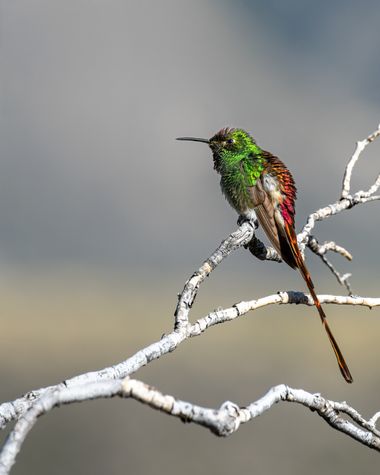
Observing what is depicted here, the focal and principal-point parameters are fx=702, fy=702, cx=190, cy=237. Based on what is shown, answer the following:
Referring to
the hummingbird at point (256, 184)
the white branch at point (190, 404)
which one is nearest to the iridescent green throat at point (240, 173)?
the hummingbird at point (256, 184)

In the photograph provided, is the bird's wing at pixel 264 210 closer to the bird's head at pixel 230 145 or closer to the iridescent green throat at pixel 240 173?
the iridescent green throat at pixel 240 173

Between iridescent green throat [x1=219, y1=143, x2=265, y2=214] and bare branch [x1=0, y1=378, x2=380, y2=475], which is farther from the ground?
iridescent green throat [x1=219, y1=143, x2=265, y2=214]

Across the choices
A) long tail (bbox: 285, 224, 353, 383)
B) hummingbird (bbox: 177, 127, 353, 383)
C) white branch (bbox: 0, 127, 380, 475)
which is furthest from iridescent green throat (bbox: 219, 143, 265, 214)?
white branch (bbox: 0, 127, 380, 475)

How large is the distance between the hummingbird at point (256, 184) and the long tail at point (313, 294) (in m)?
0.01

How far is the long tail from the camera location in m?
2.77

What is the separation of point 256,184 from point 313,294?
1515 mm

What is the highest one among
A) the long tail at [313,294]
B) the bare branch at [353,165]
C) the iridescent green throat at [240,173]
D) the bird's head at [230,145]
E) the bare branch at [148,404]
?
the bird's head at [230,145]

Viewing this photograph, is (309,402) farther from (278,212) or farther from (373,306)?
(278,212)

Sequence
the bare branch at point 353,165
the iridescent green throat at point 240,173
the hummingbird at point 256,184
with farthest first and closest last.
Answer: the iridescent green throat at point 240,173, the hummingbird at point 256,184, the bare branch at point 353,165

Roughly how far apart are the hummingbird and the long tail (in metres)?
0.01

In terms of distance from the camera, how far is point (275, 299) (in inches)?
104

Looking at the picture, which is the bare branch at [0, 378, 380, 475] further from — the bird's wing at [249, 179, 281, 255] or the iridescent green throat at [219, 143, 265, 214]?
the iridescent green throat at [219, 143, 265, 214]

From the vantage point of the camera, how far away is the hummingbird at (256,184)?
12.9ft

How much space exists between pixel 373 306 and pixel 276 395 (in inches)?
49.7
